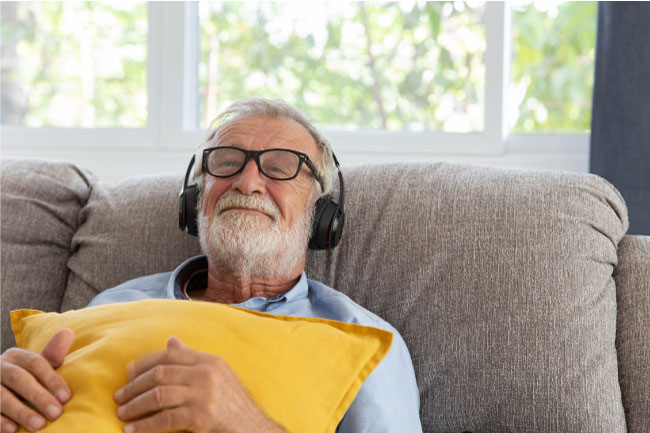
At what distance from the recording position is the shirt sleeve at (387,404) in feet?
3.84

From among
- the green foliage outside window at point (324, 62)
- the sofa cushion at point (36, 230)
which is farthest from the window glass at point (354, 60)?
the sofa cushion at point (36, 230)

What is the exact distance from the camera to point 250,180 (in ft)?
4.69

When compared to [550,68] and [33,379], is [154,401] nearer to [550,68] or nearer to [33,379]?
[33,379]

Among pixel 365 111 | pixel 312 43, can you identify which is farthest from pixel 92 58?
pixel 365 111

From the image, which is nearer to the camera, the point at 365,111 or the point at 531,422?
the point at 531,422

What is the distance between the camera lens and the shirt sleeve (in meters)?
1.17

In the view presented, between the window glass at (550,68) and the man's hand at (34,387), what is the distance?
1.74 m

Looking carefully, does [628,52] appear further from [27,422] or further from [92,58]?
[92,58]

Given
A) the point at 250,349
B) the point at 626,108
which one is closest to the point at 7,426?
the point at 250,349

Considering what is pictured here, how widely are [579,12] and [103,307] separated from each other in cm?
186

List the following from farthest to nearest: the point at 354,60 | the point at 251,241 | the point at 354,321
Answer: the point at 354,60, the point at 251,241, the point at 354,321

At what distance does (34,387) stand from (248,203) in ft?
1.97

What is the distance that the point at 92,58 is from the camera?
2.62 m

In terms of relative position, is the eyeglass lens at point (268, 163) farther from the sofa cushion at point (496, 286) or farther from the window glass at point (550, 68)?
the window glass at point (550, 68)
